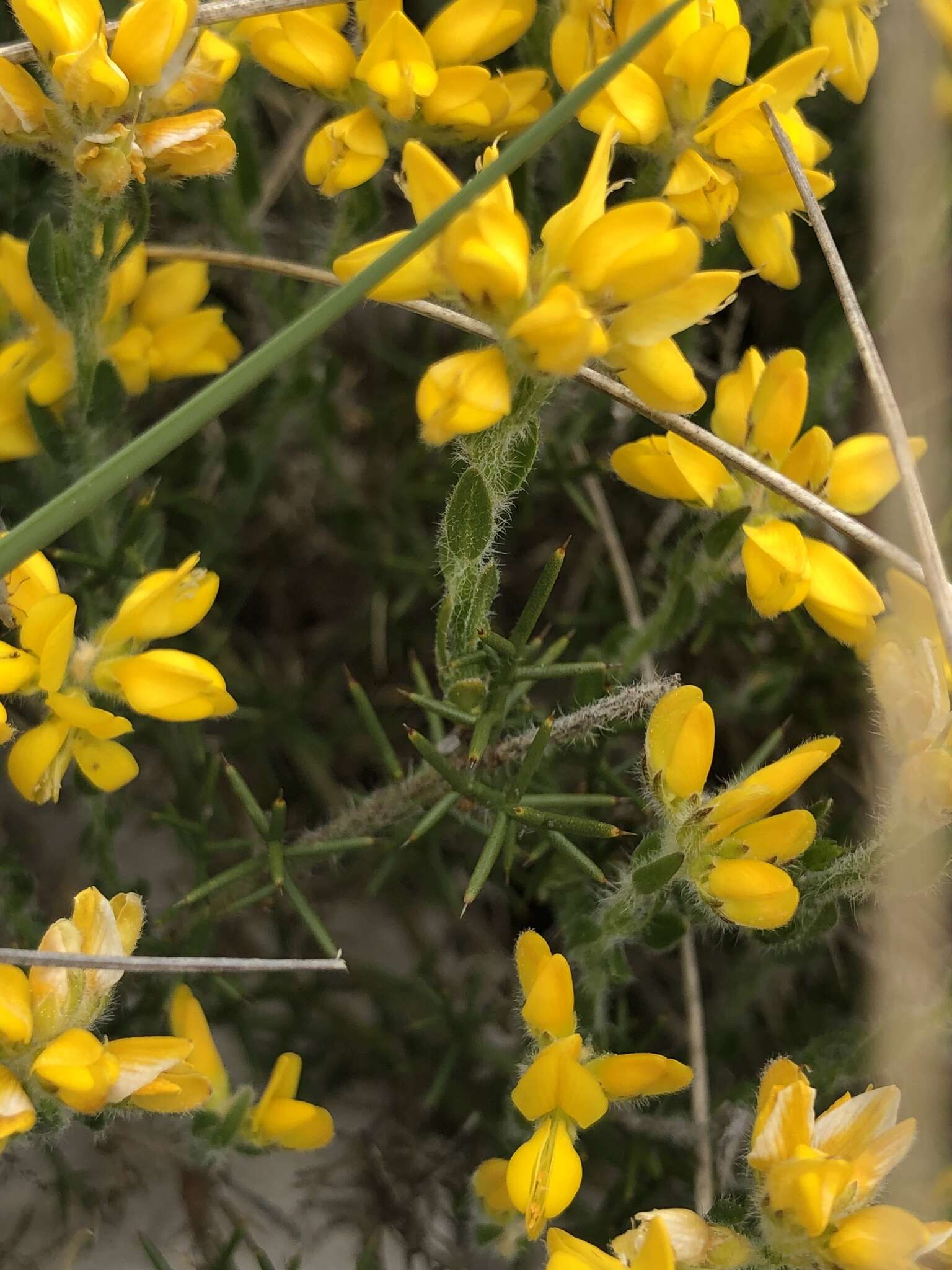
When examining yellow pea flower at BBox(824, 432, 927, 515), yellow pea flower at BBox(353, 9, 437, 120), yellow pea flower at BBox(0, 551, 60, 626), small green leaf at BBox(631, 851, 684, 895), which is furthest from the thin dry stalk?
yellow pea flower at BBox(353, 9, 437, 120)

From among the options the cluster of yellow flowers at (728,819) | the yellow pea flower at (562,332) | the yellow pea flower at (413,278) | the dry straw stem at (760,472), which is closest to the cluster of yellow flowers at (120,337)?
the dry straw stem at (760,472)

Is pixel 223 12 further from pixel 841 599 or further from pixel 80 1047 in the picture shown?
pixel 80 1047

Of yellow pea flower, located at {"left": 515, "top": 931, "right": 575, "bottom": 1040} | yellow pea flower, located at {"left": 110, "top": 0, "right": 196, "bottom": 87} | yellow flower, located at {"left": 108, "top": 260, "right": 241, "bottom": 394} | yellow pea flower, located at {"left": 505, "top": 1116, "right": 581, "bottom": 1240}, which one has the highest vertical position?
yellow pea flower, located at {"left": 110, "top": 0, "right": 196, "bottom": 87}

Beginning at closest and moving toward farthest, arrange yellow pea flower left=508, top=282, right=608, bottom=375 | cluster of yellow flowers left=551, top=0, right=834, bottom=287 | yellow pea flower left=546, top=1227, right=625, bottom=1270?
yellow pea flower left=508, top=282, right=608, bottom=375 < yellow pea flower left=546, top=1227, right=625, bottom=1270 < cluster of yellow flowers left=551, top=0, right=834, bottom=287

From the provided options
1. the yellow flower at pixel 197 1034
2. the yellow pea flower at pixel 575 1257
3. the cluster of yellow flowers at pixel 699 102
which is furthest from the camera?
the yellow flower at pixel 197 1034

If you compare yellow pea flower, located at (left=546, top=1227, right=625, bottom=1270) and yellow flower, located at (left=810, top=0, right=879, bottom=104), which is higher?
yellow flower, located at (left=810, top=0, right=879, bottom=104)

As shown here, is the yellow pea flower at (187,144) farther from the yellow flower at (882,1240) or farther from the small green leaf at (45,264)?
the yellow flower at (882,1240)

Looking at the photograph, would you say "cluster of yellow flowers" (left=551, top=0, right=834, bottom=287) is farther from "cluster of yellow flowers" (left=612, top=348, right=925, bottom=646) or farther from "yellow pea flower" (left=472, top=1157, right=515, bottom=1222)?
"yellow pea flower" (left=472, top=1157, right=515, bottom=1222)
